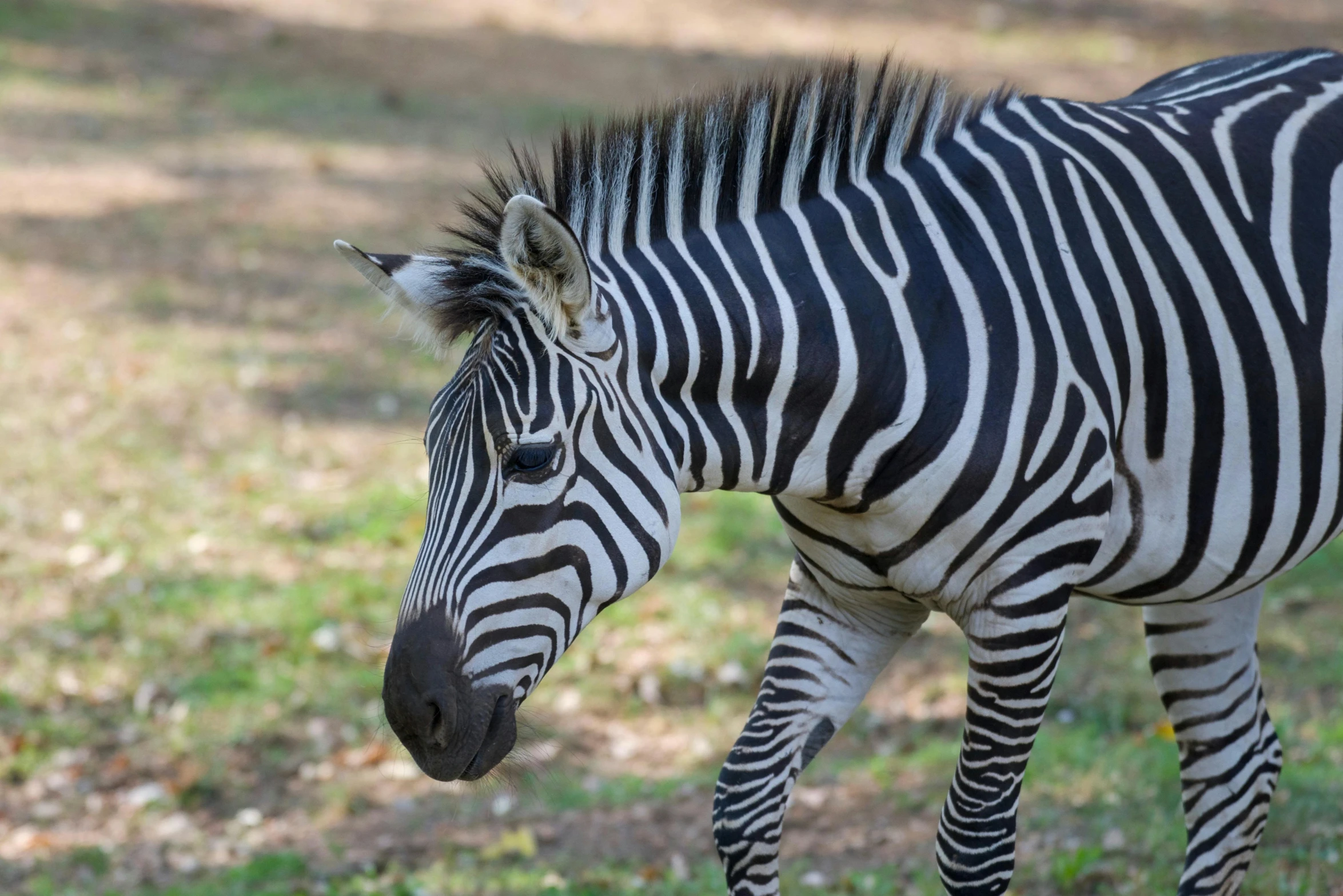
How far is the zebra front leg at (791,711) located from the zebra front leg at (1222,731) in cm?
91

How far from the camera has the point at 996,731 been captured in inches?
125

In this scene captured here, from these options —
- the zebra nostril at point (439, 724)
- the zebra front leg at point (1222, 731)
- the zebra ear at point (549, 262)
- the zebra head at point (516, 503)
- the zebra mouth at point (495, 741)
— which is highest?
the zebra ear at point (549, 262)

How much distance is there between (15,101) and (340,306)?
5.71 m

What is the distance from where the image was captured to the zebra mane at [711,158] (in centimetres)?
295

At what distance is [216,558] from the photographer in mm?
7363

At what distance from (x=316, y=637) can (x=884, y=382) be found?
4.44 m

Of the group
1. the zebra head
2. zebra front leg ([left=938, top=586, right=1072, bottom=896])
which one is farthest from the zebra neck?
zebra front leg ([left=938, top=586, right=1072, bottom=896])

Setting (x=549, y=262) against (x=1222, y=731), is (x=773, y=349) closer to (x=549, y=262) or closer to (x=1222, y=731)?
(x=549, y=262)

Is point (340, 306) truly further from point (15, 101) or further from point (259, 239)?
point (15, 101)

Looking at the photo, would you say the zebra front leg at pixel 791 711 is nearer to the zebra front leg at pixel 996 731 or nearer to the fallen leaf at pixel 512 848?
the zebra front leg at pixel 996 731

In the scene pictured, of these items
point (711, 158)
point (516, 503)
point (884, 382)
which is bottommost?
point (516, 503)

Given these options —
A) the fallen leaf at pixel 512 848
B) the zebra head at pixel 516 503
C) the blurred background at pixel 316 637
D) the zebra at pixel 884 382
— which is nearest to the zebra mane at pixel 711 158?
the zebra at pixel 884 382

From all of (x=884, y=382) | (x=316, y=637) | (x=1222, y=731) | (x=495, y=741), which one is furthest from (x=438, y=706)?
(x=316, y=637)

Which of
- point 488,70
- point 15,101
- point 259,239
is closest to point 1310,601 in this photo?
point 259,239
